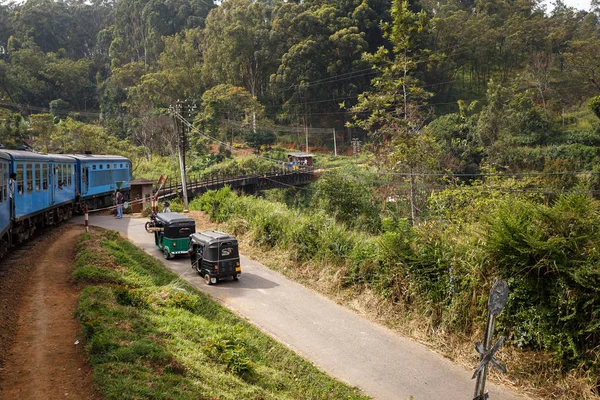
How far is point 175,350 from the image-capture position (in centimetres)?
741

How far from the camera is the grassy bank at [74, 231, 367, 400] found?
608cm

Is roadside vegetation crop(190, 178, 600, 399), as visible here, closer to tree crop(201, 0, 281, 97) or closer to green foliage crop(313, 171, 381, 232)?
green foliage crop(313, 171, 381, 232)

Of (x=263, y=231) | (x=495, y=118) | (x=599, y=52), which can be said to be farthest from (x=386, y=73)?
(x=599, y=52)

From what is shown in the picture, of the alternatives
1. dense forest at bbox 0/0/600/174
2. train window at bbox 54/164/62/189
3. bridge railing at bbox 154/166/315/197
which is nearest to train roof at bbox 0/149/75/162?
train window at bbox 54/164/62/189

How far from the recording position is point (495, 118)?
3828 centimetres

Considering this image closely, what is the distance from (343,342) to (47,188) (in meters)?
13.5

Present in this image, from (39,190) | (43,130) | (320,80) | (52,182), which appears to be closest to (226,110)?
(320,80)

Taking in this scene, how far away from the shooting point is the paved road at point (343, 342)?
7914mm

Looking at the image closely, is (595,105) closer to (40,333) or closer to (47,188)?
(47,188)

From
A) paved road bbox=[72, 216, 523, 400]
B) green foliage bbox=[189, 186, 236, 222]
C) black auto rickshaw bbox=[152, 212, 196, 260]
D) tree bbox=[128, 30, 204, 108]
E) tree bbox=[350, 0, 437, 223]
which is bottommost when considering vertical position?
paved road bbox=[72, 216, 523, 400]

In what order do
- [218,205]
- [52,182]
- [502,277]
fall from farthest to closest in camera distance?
[218,205], [52,182], [502,277]

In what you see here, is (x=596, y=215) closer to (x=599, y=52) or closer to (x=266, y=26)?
(x=599, y=52)

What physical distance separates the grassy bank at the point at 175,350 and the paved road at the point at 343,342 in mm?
486

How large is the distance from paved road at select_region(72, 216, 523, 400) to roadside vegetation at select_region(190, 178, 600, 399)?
1.66 feet
